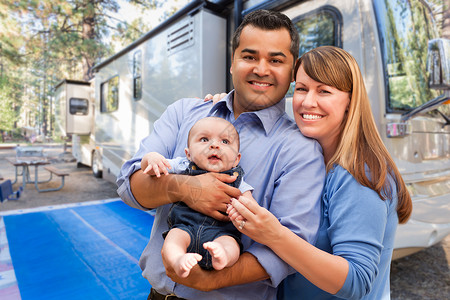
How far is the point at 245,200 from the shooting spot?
0.88m

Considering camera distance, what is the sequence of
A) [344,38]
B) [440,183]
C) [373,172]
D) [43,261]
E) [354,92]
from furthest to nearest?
[43,261] < [440,183] < [344,38] < [354,92] < [373,172]

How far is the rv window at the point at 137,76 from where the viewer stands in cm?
484

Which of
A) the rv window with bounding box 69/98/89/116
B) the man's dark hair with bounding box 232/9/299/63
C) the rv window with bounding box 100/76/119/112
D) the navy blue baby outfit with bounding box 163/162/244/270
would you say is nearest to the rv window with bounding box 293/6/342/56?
the man's dark hair with bounding box 232/9/299/63

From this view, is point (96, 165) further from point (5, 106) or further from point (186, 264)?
point (5, 106)

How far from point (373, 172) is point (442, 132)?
6.95 ft

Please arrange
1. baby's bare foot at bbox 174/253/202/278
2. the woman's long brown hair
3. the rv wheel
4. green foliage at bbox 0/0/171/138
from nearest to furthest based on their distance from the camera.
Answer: baby's bare foot at bbox 174/253/202/278, the woman's long brown hair, the rv wheel, green foliage at bbox 0/0/171/138

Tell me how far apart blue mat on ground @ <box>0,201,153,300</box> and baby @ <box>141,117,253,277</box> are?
6.27 ft

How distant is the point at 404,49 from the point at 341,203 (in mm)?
1992

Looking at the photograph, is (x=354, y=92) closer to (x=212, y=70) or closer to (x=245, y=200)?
(x=245, y=200)

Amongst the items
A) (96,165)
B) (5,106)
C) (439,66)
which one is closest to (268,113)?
(439,66)

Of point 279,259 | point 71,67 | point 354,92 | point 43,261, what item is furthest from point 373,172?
point 71,67

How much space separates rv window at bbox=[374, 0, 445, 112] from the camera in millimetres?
2139

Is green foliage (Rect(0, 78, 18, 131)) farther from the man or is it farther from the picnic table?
the man

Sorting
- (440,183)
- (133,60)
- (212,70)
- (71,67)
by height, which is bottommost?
(440,183)
